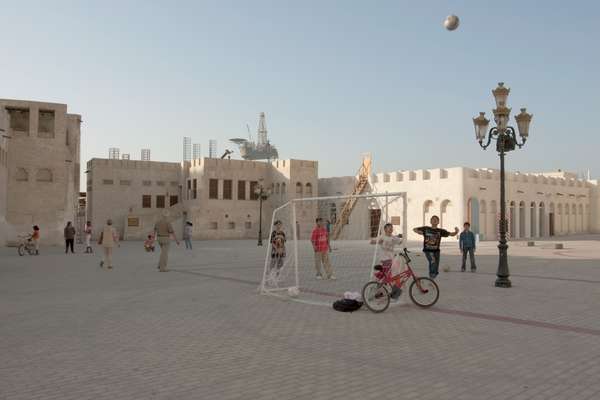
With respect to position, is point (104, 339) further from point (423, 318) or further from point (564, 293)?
point (564, 293)

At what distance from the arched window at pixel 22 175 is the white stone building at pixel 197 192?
11.3 meters

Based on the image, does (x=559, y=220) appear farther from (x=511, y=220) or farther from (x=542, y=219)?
(x=511, y=220)

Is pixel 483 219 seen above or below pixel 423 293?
above

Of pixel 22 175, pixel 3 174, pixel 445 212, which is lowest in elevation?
pixel 445 212

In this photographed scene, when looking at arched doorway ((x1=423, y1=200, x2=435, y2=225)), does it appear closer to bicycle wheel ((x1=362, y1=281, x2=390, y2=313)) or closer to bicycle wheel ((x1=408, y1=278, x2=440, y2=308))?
bicycle wheel ((x1=408, y1=278, x2=440, y2=308))

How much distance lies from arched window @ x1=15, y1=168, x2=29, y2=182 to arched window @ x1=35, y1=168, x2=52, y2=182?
1.86ft

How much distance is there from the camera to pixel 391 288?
10.3m

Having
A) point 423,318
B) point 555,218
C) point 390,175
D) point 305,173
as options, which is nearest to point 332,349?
point 423,318

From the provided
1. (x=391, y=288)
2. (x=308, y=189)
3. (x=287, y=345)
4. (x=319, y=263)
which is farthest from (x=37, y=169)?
(x=287, y=345)

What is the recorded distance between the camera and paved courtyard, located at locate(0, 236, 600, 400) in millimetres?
5242

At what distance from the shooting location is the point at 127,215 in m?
45.4

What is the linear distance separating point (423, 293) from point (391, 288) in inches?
24.2

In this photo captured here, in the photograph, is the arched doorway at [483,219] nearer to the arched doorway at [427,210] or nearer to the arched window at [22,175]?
the arched doorway at [427,210]

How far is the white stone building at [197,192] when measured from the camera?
149 feet
